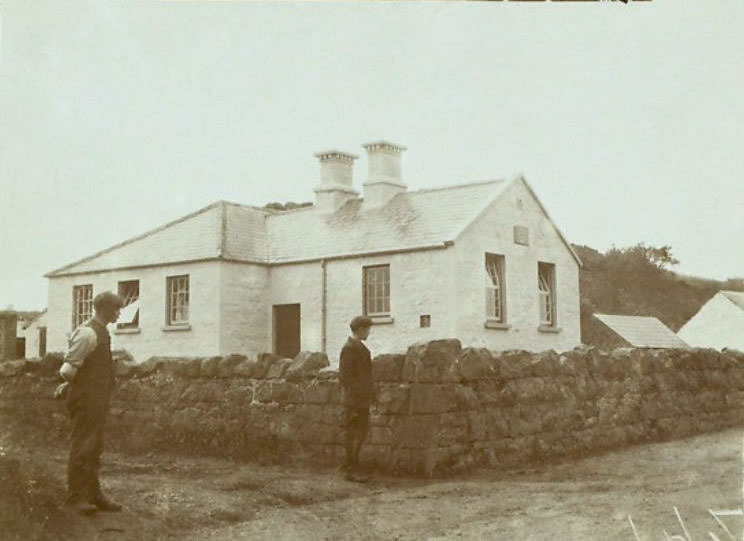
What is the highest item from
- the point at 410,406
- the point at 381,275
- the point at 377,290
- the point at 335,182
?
the point at 335,182

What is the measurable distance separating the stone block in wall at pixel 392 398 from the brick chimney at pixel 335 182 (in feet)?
25.3

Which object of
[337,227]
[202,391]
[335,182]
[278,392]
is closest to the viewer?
[278,392]

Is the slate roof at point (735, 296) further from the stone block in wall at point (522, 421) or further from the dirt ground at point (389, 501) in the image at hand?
the stone block in wall at point (522, 421)

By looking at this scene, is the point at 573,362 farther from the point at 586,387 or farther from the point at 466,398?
the point at 466,398

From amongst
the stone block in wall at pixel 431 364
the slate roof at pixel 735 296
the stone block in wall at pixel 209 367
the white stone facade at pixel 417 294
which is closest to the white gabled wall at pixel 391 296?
the white stone facade at pixel 417 294

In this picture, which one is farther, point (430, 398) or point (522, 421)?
point (522, 421)

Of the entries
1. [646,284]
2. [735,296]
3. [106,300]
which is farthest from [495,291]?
[106,300]

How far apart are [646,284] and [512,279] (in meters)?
5.11

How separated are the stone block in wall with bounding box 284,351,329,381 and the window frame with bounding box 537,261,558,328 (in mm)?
4944

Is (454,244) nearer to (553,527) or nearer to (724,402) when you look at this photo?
(724,402)

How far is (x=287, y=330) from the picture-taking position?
14.2m

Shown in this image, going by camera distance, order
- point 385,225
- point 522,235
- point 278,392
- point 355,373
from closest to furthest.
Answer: point 355,373
point 278,392
point 522,235
point 385,225

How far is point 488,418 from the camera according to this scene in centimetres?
801

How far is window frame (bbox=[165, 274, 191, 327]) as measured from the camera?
10739mm
